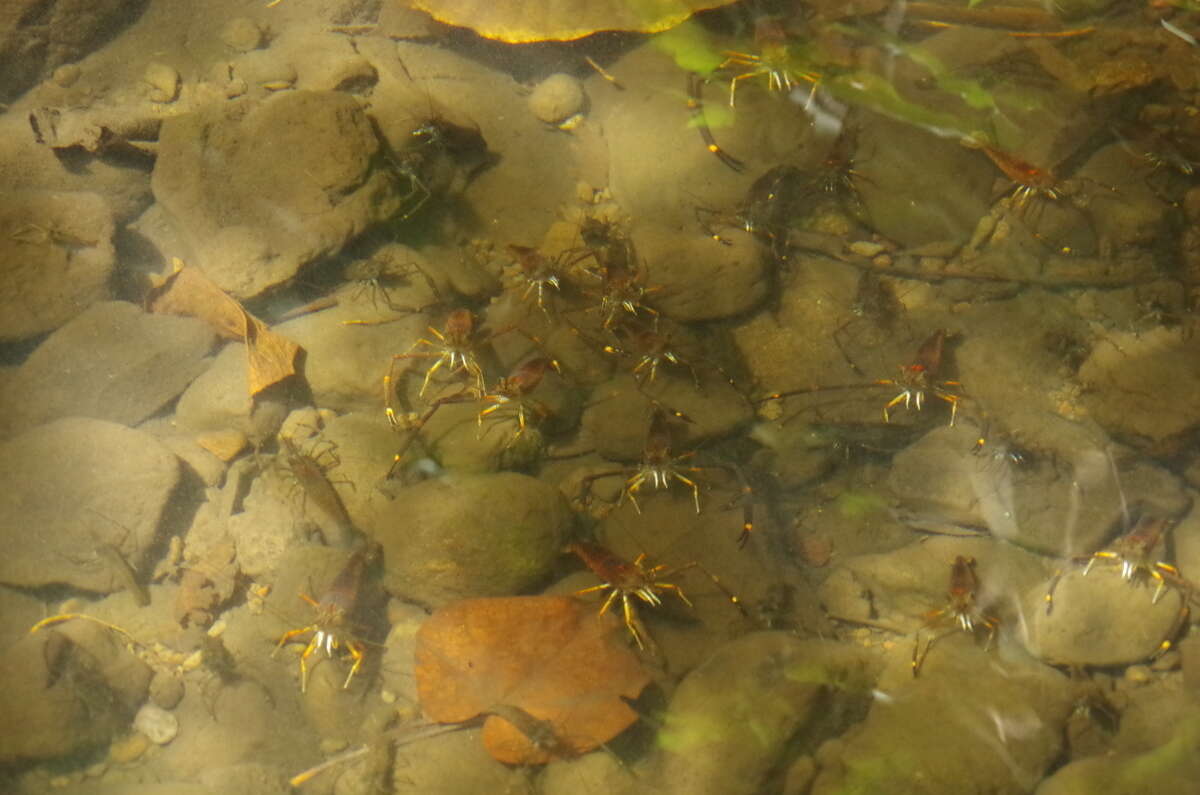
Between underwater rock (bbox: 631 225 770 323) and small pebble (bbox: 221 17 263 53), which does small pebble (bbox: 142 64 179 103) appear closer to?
small pebble (bbox: 221 17 263 53)

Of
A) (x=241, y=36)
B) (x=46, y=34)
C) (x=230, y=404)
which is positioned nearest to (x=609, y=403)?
(x=230, y=404)

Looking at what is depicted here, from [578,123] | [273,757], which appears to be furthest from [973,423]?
[273,757]

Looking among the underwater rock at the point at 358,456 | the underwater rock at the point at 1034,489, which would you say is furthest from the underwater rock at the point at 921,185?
the underwater rock at the point at 358,456

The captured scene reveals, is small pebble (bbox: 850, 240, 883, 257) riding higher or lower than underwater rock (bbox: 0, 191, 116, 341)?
higher

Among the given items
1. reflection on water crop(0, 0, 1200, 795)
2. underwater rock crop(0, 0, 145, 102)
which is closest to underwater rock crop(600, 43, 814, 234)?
reflection on water crop(0, 0, 1200, 795)

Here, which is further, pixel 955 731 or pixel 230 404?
pixel 230 404

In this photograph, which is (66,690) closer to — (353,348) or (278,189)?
(353,348)

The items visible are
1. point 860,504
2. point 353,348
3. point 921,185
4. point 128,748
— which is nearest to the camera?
point 128,748
